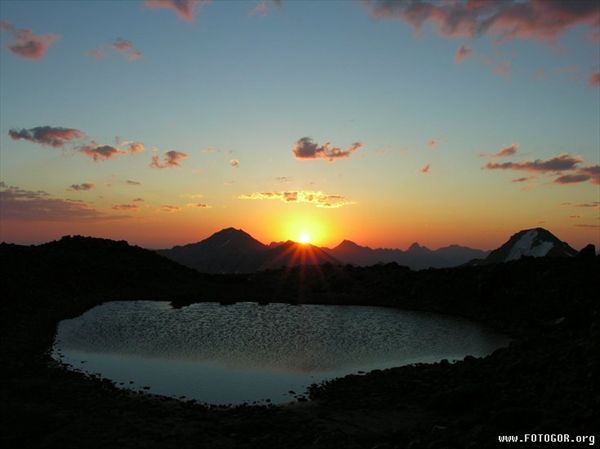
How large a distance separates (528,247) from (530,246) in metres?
0.75

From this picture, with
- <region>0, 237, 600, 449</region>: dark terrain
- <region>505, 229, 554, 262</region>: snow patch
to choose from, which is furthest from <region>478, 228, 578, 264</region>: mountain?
<region>0, 237, 600, 449</region>: dark terrain

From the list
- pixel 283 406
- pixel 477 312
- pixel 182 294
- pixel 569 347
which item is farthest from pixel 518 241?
pixel 283 406

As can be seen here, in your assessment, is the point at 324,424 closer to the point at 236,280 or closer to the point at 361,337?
the point at 361,337

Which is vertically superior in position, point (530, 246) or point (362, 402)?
point (530, 246)

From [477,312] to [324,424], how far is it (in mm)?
39006

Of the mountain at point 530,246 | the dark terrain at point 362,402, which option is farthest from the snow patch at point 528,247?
the dark terrain at point 362,402

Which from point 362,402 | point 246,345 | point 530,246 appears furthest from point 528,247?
point 362,402

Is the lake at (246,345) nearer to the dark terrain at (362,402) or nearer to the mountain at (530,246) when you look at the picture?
the dark terrain at (362,402)

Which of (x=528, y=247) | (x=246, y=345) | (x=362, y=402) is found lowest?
(x=362, y=402)

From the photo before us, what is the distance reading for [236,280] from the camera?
2970 inches

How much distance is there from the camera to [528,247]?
516ft

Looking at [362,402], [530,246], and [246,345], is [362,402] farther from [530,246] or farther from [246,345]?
[530,246]

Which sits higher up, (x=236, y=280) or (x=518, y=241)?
(x=518, y=241)

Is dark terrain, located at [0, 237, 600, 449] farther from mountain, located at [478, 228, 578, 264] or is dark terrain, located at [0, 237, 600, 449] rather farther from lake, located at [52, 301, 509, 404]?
mountain, located at [478, 228, 578, 264]
